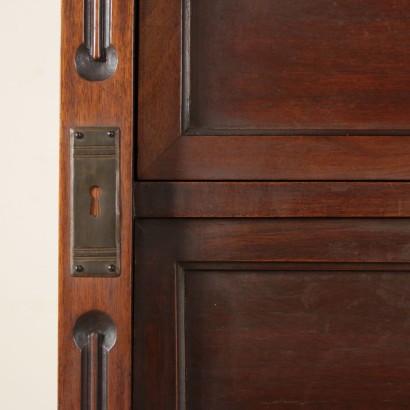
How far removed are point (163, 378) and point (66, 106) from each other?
0.98 ft

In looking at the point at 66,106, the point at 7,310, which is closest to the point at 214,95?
the point at 66,106

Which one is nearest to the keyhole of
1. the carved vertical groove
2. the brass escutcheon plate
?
the brass escutcheon plate

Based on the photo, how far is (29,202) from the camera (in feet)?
2.65

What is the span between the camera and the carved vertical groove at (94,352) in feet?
1.94

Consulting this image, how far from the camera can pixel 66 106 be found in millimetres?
594

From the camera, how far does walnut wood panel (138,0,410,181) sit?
2.03 feet

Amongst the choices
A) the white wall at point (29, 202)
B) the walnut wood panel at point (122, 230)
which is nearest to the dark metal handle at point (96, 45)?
the walnut wood panel at point (122, 230)

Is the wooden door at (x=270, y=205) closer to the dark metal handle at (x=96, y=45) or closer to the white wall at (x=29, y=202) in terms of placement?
the dark metal handle at (x=96, y=45)

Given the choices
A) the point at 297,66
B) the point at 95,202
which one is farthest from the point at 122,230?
the point at 297,66

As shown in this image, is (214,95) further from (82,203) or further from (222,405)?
(222,405)

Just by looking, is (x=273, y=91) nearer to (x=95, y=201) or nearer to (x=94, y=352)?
(x=95, y=201)

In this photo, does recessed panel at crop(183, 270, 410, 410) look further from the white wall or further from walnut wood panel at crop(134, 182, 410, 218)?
the white wall

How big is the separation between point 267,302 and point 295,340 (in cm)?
5

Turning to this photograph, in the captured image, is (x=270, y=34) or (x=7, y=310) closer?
(x=270, y=34)
